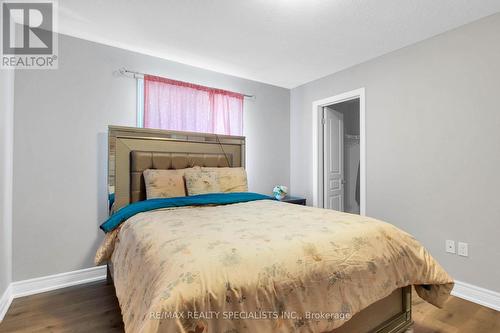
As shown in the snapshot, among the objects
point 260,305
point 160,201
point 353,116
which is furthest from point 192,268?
point 353,116

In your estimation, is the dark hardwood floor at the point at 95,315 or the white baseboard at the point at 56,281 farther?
the white baseboard at the point at 56,281

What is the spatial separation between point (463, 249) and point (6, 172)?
3.96m

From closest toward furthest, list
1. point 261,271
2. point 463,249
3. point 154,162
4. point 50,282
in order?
point 261,271 → point 463,249 → point 50,282 → point 154,162

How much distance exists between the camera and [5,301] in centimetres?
200

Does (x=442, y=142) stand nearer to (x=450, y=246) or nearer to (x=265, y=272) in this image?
(x=450, y=246)

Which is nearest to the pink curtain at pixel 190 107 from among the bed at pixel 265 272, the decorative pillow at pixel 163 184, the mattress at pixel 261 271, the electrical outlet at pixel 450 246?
the decorative pillow at pixel 163 184

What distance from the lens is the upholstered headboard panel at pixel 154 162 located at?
2.63m

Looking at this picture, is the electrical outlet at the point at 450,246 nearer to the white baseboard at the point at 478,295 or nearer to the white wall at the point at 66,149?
the white baseboard at the point at 478,295

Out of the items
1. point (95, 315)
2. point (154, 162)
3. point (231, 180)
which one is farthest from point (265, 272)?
point (154, 162)

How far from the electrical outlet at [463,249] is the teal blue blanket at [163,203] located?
1900 mm

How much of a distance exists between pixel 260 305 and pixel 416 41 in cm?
292

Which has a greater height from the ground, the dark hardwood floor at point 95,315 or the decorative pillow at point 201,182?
the decorative pillow at point 201,182

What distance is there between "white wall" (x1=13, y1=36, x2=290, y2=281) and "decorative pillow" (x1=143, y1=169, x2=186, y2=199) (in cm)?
54

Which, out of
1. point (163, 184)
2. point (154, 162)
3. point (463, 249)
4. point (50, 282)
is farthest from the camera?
point (154, 162)
